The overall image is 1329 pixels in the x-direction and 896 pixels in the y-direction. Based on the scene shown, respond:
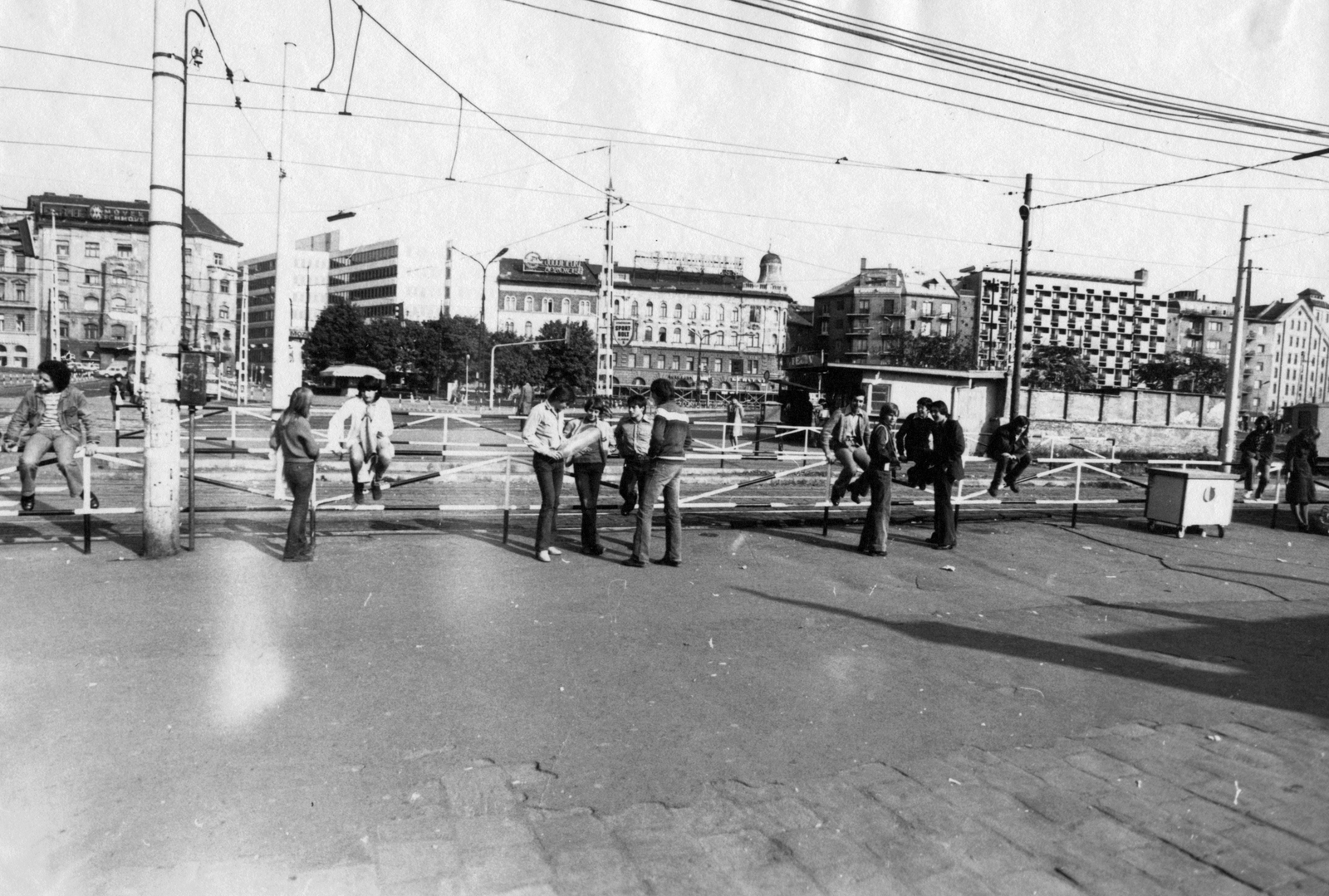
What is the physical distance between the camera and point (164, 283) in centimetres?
855

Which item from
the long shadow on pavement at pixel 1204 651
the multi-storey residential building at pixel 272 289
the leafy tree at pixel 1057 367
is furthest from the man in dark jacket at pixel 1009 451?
the multi-storey residential building at pixel 272 289

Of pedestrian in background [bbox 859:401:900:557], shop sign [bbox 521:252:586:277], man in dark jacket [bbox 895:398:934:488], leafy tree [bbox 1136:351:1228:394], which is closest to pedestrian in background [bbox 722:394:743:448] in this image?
man in dark jacket [bbox 895:398:934:488]

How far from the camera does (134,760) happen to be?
4.43 meters

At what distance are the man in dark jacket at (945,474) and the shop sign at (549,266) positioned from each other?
107 metres

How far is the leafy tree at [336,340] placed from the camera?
3526 inches

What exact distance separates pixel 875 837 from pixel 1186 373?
125 meters

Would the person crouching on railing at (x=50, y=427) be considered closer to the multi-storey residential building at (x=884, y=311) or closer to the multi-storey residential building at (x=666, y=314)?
the multi-storey residential building at (x=666, y=314)

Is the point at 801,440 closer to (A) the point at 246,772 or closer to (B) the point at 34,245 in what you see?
(A) the point at 246,772

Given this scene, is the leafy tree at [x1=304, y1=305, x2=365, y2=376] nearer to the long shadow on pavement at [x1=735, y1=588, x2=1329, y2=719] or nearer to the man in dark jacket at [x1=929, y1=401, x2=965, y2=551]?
the man in dark jacket at [x1=929, y1=401, x2=965, y2=551]

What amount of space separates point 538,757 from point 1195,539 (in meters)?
11.5

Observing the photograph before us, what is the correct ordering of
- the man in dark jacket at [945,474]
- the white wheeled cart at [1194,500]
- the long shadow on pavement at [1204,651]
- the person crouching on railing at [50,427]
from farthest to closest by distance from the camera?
1. the white wheeled cart at [1194,500]
2. the man in dark jacket at [945,474]
3. the person crouching on railing at [50,427]
4. the long shadow on pavement at [1204,651]

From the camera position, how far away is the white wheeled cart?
13094 millimetres

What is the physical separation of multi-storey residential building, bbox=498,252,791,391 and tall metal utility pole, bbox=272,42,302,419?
91.1 meters

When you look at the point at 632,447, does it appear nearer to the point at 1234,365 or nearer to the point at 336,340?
the point at 1234,365
